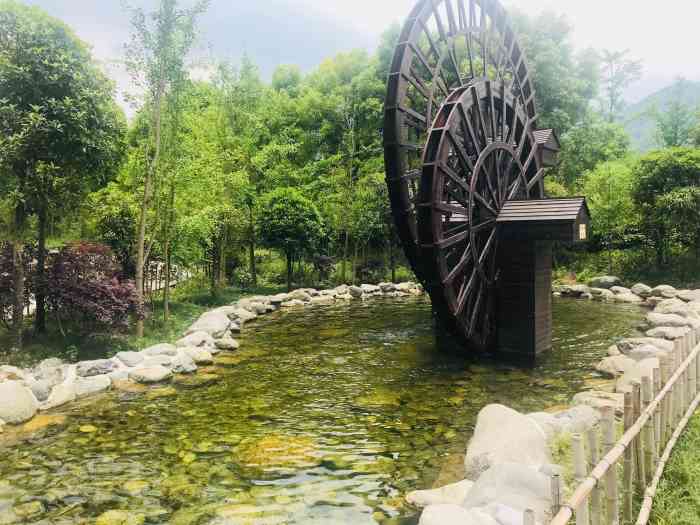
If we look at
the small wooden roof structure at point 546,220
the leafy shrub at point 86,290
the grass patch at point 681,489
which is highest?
the small wooden roof structure at point 546,220

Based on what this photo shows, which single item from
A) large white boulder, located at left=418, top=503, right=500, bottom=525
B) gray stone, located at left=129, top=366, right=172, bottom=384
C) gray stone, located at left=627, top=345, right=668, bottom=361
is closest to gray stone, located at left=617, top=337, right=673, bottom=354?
gray stone, located at left=627, top=345, right=668, bottom=361

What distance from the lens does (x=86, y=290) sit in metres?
8.23

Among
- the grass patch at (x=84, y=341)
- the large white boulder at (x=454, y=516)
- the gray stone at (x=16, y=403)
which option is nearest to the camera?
the large white boulder at (x=454, y=516)

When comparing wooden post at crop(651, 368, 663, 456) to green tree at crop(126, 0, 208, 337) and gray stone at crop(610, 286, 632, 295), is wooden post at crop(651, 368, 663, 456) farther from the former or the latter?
gray stone at crop(610, 286, 632, 295)

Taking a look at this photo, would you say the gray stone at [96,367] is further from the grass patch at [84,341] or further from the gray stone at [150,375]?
the grass patch at [84,341]

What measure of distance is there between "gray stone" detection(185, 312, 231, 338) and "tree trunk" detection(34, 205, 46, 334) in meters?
2.47

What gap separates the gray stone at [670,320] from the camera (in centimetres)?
971

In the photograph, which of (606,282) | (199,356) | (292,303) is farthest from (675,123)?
(199,356)

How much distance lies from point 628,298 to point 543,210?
8384mm

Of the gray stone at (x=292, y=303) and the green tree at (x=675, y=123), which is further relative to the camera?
the green tree at (x=675, y=123)

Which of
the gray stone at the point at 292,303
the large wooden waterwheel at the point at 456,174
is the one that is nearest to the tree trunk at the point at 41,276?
the large wooden waterwheel at the point at 456,174

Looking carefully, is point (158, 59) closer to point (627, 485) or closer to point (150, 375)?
point (150, 375)

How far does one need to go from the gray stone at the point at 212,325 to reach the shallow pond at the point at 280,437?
1024 mm

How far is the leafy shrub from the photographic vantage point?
818cm
